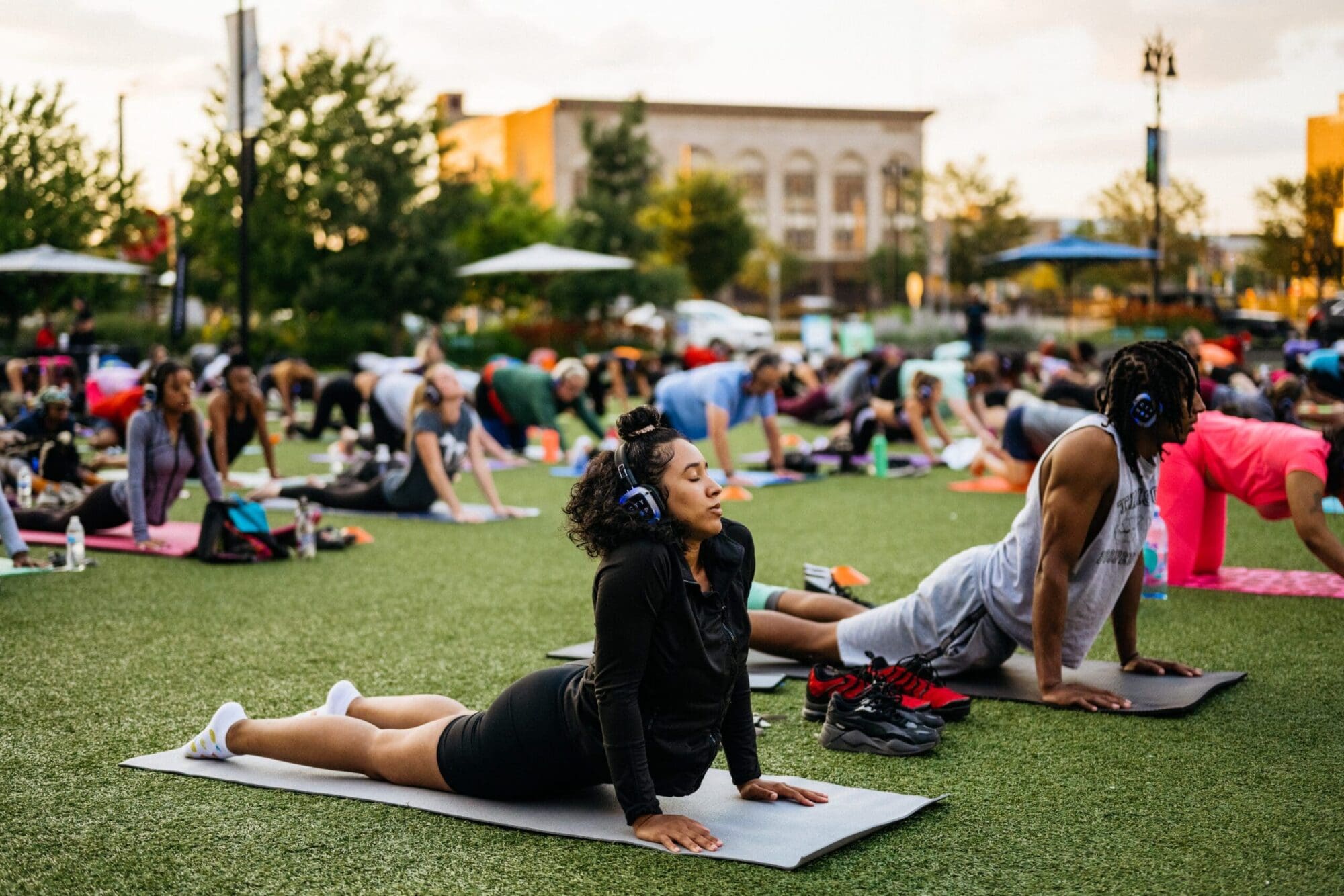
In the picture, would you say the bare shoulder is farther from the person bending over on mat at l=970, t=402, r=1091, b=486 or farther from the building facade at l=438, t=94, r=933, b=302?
the building facade at l=438, t=94, r=933, b=302

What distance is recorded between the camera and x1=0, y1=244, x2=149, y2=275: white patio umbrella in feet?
67.7

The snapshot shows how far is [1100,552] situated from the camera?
15.4ft

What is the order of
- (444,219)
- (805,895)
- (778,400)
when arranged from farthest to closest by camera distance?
(444,219) → (778,400) → (805,895)

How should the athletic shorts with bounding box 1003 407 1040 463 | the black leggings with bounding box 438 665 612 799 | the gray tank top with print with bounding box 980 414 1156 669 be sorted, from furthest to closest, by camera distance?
the athletic shorts with bounding box 1003 407 1040 463, the gray tank top with print with bounding box 980 414 1156 669, the black leggings with bounding box 438 665 612 799

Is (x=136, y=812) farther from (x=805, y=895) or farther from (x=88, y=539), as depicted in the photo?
(x=88, y=539)

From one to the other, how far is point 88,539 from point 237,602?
7.54ft

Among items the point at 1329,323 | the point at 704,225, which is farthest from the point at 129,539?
the point at 704,225

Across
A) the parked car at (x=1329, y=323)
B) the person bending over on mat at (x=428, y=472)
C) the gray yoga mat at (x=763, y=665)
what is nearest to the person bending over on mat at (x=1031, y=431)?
the person bending over on mat at (x=428, y=472)

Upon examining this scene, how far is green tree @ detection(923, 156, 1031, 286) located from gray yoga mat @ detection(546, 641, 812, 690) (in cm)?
4177

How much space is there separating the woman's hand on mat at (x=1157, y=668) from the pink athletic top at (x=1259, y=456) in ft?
4.10

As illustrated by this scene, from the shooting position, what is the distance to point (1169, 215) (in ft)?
140

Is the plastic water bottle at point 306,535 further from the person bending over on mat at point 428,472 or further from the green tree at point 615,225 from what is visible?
the green tree at point 615,225

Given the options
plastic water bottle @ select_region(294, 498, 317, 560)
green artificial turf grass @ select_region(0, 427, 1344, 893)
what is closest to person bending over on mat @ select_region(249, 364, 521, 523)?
plastic water bottle @ select_region(294, 498, 317, 560)

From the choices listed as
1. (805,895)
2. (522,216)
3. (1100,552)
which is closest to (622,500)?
(805,895)
